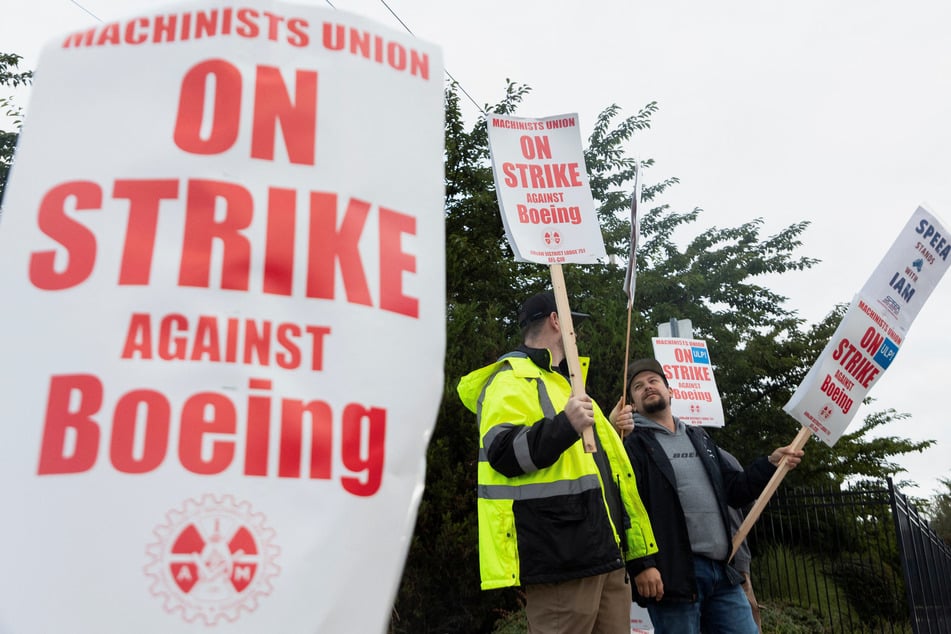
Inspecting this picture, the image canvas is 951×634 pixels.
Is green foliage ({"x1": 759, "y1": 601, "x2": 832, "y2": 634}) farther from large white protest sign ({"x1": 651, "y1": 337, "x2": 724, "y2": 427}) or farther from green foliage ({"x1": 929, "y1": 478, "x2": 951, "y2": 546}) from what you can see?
green foliage ({"x1": 929, "y1": 478, "x2": 951, "y2": 546})

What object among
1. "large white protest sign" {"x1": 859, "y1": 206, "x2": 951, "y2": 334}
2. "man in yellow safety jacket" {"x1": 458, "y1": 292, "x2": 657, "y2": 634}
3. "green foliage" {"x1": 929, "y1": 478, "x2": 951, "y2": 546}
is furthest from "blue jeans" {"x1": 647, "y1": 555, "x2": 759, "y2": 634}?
"green foliage" {"x1": 929, "y1": 478, "x2": 951, "y2": 546}

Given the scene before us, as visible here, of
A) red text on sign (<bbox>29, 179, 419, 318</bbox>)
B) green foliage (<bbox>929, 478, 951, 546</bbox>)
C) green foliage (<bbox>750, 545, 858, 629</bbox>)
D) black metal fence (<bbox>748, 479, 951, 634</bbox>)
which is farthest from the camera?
green foliage (<bbox>929, 478, 951, 546</bbox>)

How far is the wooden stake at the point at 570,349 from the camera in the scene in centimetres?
319

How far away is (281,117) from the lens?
1502 millimetres

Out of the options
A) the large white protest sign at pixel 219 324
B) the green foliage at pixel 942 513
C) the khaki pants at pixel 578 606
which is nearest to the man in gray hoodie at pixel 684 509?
the khaki pants at pixel 578 606

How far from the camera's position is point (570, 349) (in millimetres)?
3311

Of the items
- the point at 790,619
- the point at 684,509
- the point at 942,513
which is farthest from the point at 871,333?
the point at 942,513

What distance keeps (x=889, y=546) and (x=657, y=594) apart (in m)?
8.95

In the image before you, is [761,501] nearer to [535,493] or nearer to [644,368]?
[644,368]

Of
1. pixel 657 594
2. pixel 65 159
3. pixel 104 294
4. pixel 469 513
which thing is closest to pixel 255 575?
pixel 104 294

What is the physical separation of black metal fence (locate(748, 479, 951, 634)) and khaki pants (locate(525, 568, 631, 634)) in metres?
6.21

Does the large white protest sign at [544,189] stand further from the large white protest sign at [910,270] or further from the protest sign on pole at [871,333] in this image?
the large white protest sign at [910,270]

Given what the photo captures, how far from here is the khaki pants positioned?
3066 mm

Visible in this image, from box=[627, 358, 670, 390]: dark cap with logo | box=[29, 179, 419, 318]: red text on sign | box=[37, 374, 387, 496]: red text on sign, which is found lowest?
box=[37, 374, 387, 496]: red text on sign
